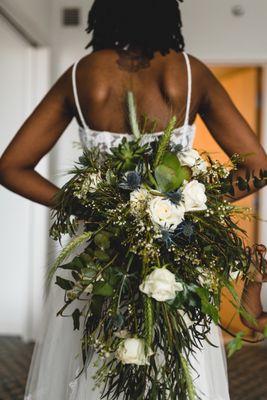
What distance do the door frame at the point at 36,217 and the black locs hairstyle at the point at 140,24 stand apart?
306 centimetres

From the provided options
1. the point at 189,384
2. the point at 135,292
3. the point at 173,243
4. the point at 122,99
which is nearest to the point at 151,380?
the point at 189,384

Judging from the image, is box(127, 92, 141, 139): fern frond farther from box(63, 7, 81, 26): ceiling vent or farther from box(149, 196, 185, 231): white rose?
box(63, 7, 81, 26): ceiling vent

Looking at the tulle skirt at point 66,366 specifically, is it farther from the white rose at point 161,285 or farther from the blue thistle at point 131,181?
the blue thistle at point 131,181

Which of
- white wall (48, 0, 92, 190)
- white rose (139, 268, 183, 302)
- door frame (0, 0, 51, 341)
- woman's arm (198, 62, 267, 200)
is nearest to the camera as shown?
white rose (139, 268, 183, 302)

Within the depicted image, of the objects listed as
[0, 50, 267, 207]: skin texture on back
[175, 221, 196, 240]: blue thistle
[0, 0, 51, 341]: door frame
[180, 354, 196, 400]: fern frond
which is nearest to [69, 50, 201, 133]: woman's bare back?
[0, 50, 267, 207]: skin texture on back

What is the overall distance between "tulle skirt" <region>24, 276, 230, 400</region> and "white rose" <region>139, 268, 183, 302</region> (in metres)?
0.40

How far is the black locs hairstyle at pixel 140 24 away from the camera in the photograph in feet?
5.30

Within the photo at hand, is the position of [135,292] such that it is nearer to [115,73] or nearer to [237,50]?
[115,73]

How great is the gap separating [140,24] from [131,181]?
0.59 metres

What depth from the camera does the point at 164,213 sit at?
3.92 ft

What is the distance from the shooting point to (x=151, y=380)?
127cm

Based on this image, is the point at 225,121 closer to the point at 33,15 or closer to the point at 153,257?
the point at 153,257

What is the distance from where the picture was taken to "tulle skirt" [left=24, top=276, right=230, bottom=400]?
1.54 meters

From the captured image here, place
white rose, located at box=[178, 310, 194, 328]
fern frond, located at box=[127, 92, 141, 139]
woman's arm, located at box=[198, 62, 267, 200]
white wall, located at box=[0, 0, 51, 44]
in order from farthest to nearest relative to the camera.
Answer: white wall, located at box=[0, 0, 51, 44], woman's arm, located at box=[198, 62, 267, 200], fern frond, located at box=[127, 92, 141, 139], white rose, located at box=[178, 310, 194, 328]
